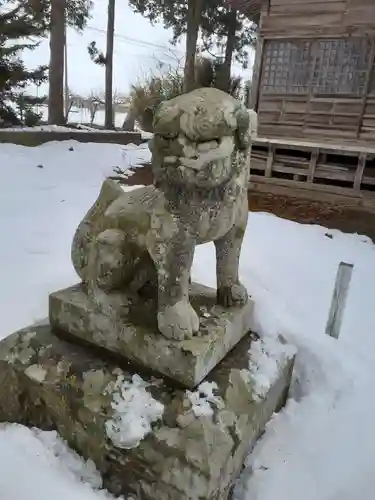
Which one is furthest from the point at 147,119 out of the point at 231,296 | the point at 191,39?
the point at 231,296

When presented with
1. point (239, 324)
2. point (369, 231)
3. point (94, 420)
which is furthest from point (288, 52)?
point (94, 420)

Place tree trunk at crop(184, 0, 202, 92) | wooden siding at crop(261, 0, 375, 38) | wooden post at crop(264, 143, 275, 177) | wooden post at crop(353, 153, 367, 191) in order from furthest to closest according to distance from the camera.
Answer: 1. tree trunk at crop(184, 0, 202, 92)
2. wooden post at crop(264, 143, 275, 177)
3. wooden siding at crop(261, 0, 375, 38)
4. wooden post at crop(353, 153, 367, 191)

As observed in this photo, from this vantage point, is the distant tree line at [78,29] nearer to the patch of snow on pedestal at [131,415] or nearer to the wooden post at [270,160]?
the wooden post at [270,160]

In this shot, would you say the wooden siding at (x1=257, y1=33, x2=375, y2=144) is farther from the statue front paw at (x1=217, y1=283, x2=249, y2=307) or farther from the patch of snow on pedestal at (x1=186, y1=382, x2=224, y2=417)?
the patch of snow on pedestal at (x1=186, y1=382, x2=224, y2=417)

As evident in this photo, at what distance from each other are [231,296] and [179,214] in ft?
1.49

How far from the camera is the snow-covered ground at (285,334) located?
1255 millimetres

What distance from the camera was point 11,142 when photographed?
6434mm

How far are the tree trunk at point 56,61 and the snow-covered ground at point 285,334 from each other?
4795mm

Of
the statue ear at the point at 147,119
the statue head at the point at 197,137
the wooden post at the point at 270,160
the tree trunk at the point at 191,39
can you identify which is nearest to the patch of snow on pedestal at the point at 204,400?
the statue head at the point at 197,137

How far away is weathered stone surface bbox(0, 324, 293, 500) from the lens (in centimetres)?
112

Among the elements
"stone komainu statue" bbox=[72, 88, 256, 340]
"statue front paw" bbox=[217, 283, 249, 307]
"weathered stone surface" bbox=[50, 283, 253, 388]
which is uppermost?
"stone komainu statue" bbox=[72, 88, 256, 340]

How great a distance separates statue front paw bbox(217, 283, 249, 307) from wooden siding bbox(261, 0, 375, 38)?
580 cm

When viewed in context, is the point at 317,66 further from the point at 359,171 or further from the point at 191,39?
the point at 191,39

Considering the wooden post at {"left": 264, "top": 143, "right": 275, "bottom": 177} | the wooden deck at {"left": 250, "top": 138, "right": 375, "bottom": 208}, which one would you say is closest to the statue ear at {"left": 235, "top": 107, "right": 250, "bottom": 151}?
the wooden deck at {"left": 250, "top": 138, "right": 375, "bottom": 208}
